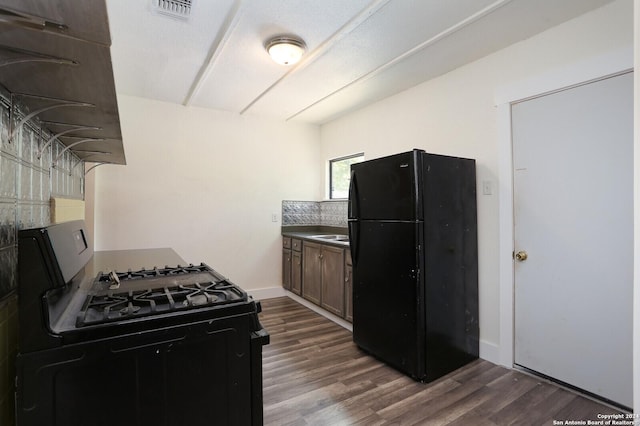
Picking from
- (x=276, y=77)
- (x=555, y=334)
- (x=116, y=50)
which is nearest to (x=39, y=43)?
(x=116, y=50)

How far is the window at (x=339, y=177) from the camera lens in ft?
14.7

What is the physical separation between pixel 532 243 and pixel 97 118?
9.19 feet

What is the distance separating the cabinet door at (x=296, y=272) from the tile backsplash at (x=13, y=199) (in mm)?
2799

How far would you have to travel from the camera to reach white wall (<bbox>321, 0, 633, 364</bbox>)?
1.98 metres

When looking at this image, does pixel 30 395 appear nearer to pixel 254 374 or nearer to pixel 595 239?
pixel 254 374

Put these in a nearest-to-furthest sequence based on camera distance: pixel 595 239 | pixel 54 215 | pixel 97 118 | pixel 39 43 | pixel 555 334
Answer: pixel 39 43 < pixel 97 118 < pixel 54 215 < pixel 595 239 < pixel 555 334

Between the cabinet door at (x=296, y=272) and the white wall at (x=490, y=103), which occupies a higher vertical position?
the white wall at (x=490, y=103)

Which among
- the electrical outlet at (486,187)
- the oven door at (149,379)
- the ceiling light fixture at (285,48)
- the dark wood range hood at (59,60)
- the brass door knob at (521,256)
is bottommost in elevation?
the oven door at (149,379)

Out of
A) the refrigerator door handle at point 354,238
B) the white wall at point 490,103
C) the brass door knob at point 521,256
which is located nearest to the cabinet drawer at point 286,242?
the refrigerator door handle at point 354,238

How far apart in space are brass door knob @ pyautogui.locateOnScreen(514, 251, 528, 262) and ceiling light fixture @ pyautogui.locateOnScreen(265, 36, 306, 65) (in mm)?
2258

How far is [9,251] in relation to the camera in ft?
3.42

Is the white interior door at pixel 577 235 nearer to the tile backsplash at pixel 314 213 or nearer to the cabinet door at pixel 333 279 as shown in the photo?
the cabinet door at pixel 333 279

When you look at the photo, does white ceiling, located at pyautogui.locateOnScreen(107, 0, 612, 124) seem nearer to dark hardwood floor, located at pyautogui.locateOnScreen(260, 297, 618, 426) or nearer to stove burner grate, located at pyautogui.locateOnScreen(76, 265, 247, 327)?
stove burner grate, located at pyautogui.locateOnScreen(76, 265, 247, 327)

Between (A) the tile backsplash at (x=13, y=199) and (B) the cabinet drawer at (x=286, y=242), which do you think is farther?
(B) the cabinet drawer at (x=286, y=242)
